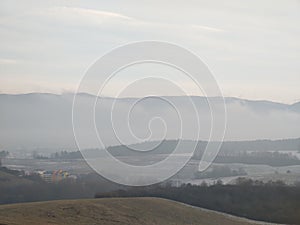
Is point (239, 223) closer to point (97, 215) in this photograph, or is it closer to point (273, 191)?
point (97, 215)

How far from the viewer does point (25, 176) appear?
96438 millimetres

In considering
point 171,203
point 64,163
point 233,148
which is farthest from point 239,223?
point 233,148

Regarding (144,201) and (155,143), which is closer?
(144,201)

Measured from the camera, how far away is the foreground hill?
33750 millimetres

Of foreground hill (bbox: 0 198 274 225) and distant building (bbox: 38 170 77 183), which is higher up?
distant building (bbox: 38 170 77 183)

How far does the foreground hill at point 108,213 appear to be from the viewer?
33750 millimetres

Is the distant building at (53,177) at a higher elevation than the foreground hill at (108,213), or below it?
higher

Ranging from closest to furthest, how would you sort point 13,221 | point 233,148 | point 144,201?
point 13,221 < point 144,201 < point 233,148

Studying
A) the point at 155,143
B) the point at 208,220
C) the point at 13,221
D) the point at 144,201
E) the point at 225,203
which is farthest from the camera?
the point at 155,143

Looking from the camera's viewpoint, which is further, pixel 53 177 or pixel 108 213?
pixel 53 177

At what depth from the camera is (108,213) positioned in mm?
38594

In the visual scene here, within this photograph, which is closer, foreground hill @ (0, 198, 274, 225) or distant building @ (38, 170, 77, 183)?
foreground hill @ (0, 198, 274, 225)

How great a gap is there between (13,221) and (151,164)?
294 ft

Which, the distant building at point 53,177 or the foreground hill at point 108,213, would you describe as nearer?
the foreground hill at point 108,213
